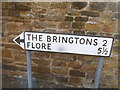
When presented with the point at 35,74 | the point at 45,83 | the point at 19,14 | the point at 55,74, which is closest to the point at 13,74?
the point at 35,74

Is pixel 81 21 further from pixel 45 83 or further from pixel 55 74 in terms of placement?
pixel 45 83

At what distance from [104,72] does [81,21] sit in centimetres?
68

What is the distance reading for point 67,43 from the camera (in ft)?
4.84

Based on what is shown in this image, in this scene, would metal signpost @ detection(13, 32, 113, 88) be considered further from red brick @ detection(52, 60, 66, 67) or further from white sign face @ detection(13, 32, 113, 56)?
red brick @ detection(52, 60, 66, 67)

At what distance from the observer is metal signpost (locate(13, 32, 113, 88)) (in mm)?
1438

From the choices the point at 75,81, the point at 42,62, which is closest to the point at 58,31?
the point at 42,62

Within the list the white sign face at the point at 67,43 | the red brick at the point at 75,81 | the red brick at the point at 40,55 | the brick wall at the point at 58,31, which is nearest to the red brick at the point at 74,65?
the brick wall at the point at 58,31

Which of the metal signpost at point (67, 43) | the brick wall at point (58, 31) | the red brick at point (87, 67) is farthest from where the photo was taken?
the red brick at point (87, 67)

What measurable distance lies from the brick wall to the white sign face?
294mm

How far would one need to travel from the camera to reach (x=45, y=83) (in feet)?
6.78

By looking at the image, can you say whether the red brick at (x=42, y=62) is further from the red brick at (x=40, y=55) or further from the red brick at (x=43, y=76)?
the red brick at (x=43, y=76)

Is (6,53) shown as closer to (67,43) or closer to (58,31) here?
(58,31)

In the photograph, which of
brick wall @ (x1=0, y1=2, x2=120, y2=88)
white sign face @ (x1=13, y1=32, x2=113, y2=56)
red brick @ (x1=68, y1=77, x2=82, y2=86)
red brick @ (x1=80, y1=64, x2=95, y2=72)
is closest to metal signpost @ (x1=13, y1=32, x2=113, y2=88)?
white sign face @ (x1=13, y1=32, x2=113, y2=56)

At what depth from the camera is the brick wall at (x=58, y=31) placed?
5.46ft
